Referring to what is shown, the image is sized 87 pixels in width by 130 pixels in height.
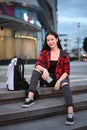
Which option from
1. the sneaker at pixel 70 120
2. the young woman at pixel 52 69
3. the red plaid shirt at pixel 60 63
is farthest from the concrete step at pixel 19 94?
the sneaker at pixel 70 120

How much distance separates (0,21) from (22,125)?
3326cm

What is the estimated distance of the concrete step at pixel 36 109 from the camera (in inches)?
231

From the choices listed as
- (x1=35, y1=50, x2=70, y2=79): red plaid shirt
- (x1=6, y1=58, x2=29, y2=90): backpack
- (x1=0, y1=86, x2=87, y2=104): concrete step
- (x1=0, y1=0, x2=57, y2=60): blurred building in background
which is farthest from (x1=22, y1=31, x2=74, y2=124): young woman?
(x1=0, y1=0, x2=57, y2=60): blurred building in background

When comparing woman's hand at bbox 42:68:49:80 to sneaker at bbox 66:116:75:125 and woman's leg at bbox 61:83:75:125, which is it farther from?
sneaker at bbox 66:116:75:125

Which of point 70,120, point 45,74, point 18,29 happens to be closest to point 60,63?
point 45,74

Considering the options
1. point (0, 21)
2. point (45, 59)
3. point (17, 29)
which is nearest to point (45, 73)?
point (45, 59)

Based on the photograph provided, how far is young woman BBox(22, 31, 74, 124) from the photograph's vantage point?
634cm

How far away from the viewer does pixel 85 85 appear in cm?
768

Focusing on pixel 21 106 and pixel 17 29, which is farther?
pixel 17 29

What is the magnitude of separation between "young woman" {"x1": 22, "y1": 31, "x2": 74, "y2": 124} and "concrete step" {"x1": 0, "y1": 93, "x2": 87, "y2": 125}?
176mm

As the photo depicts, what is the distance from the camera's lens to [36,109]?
614 centimetres

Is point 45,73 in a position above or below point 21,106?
above

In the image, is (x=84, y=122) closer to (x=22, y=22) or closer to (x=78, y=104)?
(x=78, y=104)

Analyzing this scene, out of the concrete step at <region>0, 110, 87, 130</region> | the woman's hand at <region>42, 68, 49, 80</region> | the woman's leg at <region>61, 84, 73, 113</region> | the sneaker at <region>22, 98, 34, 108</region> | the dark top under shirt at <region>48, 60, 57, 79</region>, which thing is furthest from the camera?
the dark top under shirt at <region>48, 60, 57, 79</region>
